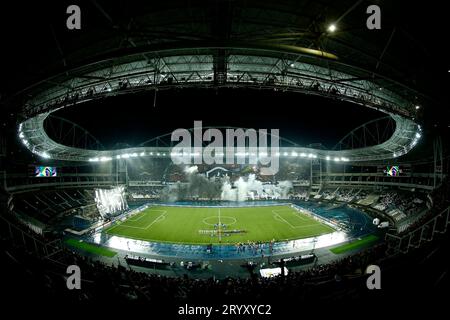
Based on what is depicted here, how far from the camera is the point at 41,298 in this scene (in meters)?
6.90

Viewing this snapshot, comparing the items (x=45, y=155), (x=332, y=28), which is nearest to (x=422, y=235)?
(x=332, y=28)

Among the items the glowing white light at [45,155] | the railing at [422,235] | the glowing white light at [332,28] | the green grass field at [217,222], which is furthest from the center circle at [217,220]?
the glowing white light at [332,28]

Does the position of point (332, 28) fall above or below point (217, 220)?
above

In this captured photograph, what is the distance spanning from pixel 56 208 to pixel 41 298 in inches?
1463

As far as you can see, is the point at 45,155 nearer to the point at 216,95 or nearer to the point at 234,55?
the point at 216,95

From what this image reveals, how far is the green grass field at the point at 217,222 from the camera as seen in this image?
94.2 ft

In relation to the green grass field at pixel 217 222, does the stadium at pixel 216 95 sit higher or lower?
higher

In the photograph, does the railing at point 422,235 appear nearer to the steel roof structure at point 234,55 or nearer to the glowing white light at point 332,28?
the steel roof structure at point 234,55

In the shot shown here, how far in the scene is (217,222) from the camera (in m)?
36.4

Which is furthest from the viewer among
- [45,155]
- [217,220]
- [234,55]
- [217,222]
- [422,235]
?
[217,220]

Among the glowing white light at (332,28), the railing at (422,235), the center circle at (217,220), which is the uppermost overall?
the glowing white light at (332,28)

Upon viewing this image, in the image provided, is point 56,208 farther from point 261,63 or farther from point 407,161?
point 407,161

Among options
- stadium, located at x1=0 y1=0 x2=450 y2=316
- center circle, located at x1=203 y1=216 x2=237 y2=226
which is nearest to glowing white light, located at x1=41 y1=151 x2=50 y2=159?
stadium, located at x1=0 y1=0 x2=450 y2=316
